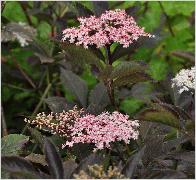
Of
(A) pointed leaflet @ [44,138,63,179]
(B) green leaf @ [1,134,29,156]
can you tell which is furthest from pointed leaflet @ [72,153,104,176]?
(B) green leaf @ [1,134,29,156]

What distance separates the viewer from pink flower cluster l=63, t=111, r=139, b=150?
1.48 meters

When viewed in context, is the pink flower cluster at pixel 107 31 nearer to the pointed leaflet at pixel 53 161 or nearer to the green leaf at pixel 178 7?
the pointed leaflet at pixel 53 161

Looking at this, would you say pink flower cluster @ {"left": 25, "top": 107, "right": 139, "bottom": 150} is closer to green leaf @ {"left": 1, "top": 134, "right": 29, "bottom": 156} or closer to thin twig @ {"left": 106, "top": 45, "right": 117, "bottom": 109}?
green leaf @ {"left": 1, "top": 134, "right": 29, "bottom": 156}

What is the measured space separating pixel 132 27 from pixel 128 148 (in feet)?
1.43

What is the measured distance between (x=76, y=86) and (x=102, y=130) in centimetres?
75

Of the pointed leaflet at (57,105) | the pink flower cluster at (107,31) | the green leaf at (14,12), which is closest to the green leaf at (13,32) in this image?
the pointed leaflet at (57,105)

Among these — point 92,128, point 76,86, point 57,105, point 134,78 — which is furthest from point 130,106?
point 92,128

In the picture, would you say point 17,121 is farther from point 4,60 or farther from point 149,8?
point 149,8

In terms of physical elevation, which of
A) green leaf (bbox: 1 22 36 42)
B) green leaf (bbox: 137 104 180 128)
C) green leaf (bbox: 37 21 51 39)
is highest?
A: green leaf (bbox: 37 21 51 39)

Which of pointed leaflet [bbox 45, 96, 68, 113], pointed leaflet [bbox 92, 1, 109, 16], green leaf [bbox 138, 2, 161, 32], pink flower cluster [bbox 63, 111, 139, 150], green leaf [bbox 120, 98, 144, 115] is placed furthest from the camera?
green leaf [bbox 138, 2, 161, 32]

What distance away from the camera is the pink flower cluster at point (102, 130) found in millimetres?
1484

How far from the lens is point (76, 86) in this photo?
87.8 inches

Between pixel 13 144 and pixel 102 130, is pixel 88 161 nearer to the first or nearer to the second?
pixel 102 130

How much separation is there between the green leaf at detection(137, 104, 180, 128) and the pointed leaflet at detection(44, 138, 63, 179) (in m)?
0.25
